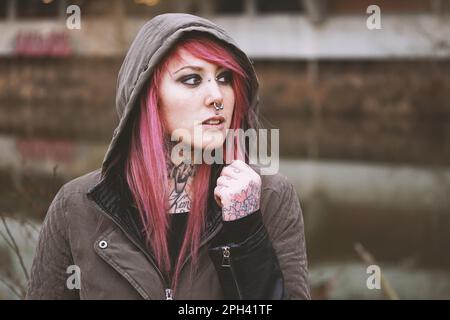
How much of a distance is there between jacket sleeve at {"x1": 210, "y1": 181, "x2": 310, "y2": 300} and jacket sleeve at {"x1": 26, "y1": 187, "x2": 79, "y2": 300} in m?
0.34

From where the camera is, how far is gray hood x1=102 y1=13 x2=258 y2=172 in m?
1.43

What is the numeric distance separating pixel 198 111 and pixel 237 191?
0.19 m

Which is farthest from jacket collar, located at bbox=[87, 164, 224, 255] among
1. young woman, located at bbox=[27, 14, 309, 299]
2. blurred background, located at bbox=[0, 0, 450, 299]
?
blurred background, located at bbox=[0, 0, 450, 299]

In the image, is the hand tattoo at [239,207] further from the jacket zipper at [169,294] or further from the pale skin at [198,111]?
the jacket zipper at [169,294]

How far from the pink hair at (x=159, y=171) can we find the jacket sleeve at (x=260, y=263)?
7 cm

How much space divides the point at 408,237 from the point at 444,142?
756 centimetres

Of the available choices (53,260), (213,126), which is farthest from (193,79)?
(53,260)

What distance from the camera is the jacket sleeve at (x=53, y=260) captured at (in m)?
1.54

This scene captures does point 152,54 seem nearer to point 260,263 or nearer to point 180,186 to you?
point 180,186

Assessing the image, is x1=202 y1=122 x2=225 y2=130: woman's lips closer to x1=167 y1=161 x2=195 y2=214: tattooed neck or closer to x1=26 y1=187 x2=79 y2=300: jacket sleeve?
x1=167 y1=161 x2=195 y2=214: tattooed neck

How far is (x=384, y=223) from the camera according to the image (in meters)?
8.95

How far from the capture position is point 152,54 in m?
1.45

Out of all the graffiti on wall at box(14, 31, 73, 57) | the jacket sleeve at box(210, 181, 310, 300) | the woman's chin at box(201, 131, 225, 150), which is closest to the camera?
the jacket sleeve at box(210, 181, 310, 300)
